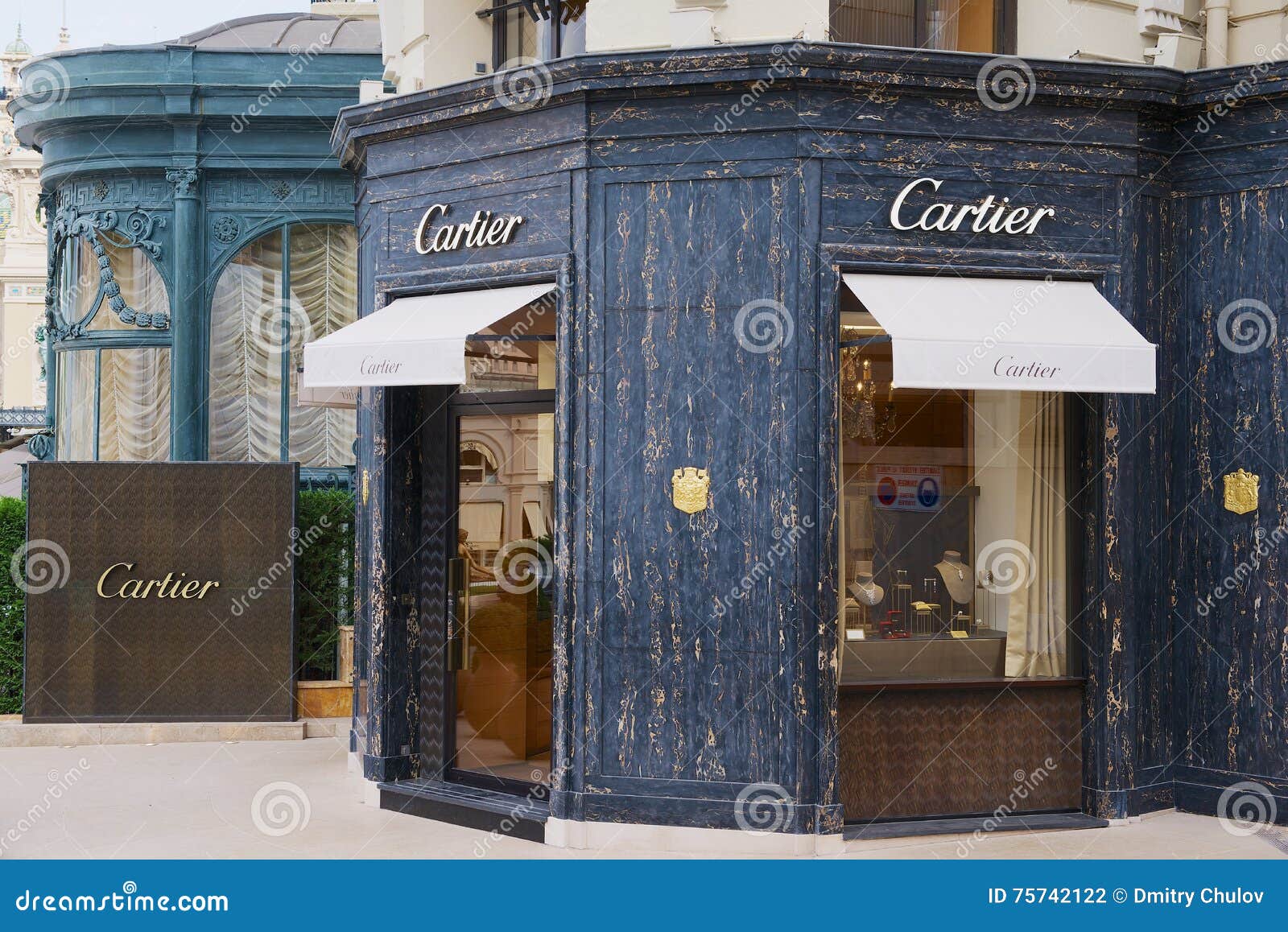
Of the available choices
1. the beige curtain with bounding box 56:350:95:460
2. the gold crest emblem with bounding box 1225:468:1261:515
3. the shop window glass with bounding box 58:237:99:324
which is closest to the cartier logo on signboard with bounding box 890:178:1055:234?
the gold crest emblem with bounding box 1225:468:1261:515

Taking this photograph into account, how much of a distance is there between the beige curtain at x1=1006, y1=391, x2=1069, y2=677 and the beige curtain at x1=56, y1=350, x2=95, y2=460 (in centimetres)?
972

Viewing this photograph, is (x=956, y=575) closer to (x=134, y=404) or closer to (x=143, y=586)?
(x=143, y=586)

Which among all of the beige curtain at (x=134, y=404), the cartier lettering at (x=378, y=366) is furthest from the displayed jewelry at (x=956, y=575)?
the beige curtain at (x=134, y=404)

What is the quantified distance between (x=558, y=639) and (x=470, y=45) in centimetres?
423

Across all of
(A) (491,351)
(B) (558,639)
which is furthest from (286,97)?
(B) (558,639)

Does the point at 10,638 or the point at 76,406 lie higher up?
the point at 76,406

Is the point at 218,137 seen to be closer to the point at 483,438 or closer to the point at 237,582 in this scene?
the point at 237,582

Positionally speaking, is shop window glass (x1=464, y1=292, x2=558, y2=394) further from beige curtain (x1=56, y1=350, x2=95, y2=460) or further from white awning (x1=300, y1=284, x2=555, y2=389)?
beige curtain (x1=56, y1=350, x2=95, y2=460)

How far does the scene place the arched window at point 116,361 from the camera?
15.1 metres

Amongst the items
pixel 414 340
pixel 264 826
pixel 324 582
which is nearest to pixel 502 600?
pixel 414 340

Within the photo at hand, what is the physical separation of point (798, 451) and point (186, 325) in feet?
27.3

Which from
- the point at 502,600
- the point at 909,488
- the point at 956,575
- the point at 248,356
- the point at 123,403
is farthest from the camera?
the point at 123,403

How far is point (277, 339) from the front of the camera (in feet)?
49.9

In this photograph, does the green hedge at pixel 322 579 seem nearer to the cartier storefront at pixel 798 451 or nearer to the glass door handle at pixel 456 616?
the cartier storefront at pixel 798 451
